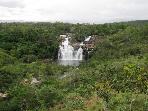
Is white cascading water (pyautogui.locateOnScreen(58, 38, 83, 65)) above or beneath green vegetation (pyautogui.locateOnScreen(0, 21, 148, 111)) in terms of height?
beneath

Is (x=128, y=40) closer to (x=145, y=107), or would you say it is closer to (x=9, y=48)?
(x=9, y=48)

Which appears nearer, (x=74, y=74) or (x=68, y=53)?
(x=74, y=74)

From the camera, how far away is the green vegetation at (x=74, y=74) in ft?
97.5

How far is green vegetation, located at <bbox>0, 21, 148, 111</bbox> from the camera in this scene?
29.7m

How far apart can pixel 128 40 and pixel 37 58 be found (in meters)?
19.4

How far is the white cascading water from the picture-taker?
282ft

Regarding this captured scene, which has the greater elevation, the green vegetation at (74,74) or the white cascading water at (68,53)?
the green vegetation at (74,74)

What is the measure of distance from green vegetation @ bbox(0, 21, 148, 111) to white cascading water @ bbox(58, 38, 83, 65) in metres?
2.04

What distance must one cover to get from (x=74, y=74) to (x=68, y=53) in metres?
35.8

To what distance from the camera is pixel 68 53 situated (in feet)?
291

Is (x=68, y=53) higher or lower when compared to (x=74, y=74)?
lower

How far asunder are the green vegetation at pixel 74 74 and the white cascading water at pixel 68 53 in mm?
2036

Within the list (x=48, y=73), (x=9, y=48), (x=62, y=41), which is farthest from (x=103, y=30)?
(x=48, y=73)

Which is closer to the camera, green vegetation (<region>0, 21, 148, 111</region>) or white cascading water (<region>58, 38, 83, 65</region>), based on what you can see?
→ green vegetation (<region>0, 21, 148, 111</region>)
